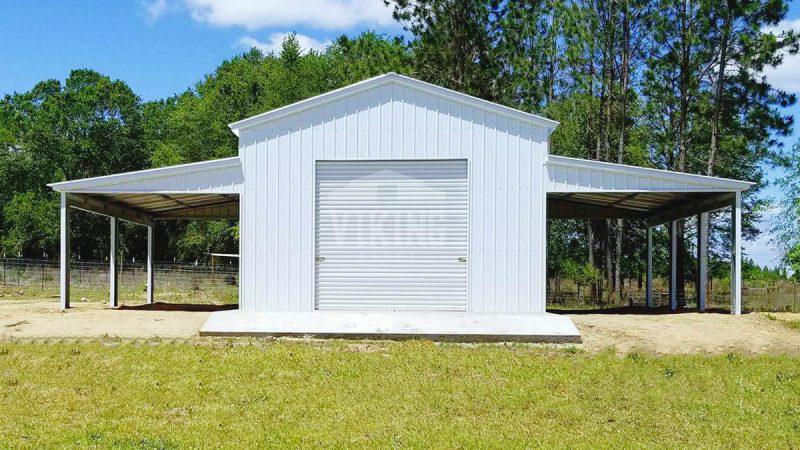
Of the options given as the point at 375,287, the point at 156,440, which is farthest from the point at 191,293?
the point at 156,440

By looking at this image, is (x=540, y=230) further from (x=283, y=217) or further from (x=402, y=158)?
(x=283, y=217)

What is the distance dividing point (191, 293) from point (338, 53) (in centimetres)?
2134

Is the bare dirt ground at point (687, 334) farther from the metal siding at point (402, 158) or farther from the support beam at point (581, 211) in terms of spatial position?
the support beam at point (581, 211)

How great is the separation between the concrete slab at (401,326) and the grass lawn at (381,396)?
2.15 feet

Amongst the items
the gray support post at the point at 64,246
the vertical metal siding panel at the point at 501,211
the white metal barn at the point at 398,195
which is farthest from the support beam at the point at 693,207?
the gray support post at the point at 64,246

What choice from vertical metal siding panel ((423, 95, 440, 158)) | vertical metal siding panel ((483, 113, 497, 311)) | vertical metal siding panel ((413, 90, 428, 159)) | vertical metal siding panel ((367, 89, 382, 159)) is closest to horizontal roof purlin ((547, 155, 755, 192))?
vertical metal siding panel ((483, 113, 497, 311))

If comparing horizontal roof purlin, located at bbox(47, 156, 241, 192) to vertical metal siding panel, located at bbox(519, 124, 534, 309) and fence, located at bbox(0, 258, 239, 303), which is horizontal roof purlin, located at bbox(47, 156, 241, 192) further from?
fence, located at bbox(0, 258, 239, 303)

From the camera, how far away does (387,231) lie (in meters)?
15.0

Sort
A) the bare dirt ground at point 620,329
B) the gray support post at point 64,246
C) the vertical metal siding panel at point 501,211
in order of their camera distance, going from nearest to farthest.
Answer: the bare dirt ground at point 620,329 < the vertical metal siding panel at point 501,211 < the gray support post at point 64,246

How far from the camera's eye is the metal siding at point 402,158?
14.7 metres

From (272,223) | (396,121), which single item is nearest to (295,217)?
(272,223)

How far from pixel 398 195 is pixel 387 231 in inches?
29.1

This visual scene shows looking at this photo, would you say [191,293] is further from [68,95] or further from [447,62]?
[68,95]

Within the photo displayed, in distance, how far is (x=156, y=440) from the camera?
6.75m
